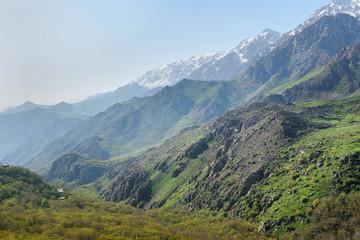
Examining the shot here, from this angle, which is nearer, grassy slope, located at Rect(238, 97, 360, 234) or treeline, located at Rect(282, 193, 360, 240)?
treeline, located at Rect(282, 193, 360, 240)

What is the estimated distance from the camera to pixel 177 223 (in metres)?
164

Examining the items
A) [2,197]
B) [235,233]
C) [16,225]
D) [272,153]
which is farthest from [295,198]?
[2,197]

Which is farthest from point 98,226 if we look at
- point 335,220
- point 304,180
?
point 335,220

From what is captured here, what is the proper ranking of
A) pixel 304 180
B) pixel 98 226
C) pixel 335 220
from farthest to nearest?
pixel 98 226 < pixel 304 180 < pixel 335 220

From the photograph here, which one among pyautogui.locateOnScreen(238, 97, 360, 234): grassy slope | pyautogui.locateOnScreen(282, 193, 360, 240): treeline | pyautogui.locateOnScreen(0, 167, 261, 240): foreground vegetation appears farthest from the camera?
pyautogui.locateOnScreen(0, 167, 261, 240): foreground vegetation

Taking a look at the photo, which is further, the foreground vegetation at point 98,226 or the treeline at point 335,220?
the foreground vegetation at point 98,226

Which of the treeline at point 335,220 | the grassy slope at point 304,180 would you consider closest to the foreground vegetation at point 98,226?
the grassy slope at point 304,180

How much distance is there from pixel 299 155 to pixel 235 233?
2749 inches

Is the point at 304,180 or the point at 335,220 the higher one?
the point at 304,180

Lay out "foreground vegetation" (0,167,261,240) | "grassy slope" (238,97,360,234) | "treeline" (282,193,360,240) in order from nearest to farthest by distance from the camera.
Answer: "treeline" (282,193,360,240), "grassy slope" (238,97,360,234), "foreground vegetation" (0,167,261,240)

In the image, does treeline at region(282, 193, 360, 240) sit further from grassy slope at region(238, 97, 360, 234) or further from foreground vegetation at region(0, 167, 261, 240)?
foreground vegetation at region(0, 167, 261, 240)

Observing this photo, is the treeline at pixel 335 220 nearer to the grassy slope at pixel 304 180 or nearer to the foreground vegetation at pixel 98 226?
the grassy slope at pixel 304 180

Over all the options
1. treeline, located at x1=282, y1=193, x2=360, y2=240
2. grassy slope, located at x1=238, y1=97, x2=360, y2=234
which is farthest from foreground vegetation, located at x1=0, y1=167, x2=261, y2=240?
treeline, located at x1=282, y1=193, x2=360, y2=240

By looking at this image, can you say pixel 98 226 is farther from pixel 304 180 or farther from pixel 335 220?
pixel 335 220
